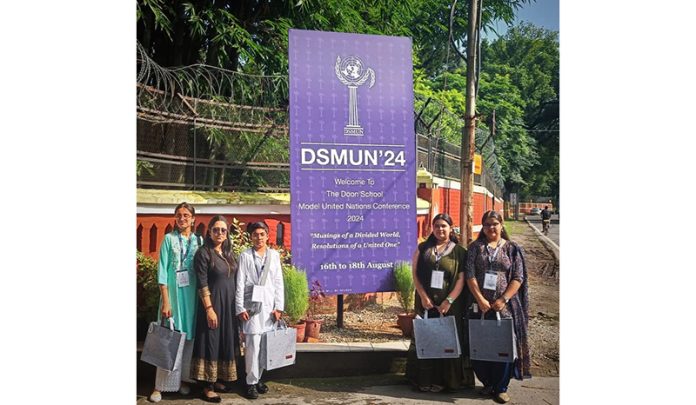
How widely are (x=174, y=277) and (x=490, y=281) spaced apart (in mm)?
2113

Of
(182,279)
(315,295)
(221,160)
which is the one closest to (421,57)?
(221,160)

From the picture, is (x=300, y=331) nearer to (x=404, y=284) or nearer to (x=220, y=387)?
(x=220, y=387)

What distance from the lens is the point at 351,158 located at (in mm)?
5352

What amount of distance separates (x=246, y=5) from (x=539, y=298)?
3.03 m

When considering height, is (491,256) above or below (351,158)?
below

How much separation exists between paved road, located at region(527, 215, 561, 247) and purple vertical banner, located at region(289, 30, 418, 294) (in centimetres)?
91

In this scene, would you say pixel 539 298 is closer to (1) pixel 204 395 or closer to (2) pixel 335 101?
(2) pixel 335 101

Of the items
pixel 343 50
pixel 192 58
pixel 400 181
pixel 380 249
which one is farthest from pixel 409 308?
pixel 192 58

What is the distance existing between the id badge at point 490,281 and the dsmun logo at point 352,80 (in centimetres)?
132

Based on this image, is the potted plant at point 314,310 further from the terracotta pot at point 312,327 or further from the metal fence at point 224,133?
the metal fence at point 224,133

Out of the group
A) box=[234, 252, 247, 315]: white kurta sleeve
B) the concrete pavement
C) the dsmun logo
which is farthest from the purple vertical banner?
the concrete pavement

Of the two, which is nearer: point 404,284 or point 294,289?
point 294,289

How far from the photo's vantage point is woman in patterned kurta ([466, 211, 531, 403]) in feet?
17.2

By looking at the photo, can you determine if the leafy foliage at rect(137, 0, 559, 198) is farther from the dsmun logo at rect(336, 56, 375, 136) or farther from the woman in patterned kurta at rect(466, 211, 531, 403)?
the woman in patterned kurta at rect(466, 211, 531, 403)
